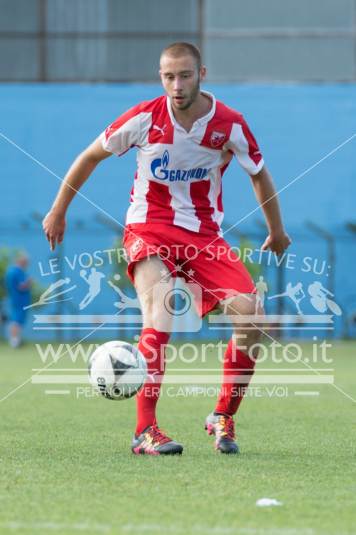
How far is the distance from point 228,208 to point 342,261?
2487 millimetres

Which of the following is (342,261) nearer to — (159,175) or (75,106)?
(75,106)

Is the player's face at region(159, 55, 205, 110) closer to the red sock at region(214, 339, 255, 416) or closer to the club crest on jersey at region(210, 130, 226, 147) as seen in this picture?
the club crest on jersey at region(210, 130, 226, 147)

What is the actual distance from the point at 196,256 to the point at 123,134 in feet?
2.63

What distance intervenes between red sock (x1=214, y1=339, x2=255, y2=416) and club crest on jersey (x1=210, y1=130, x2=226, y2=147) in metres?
1.15

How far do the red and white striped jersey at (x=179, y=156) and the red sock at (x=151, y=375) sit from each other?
0.66 m

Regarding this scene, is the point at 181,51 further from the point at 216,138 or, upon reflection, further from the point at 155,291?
the point at 155,291

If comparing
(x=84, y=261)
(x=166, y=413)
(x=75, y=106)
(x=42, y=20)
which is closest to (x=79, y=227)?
(x=84, y=261)

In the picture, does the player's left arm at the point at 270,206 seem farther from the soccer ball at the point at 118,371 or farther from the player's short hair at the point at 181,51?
the soccer ball at the point at 118,371

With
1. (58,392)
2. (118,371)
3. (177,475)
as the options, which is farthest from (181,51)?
(58,392)

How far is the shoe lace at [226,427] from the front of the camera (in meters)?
6.50

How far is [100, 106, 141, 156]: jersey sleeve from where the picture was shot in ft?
21.1

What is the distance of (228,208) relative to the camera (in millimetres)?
22891

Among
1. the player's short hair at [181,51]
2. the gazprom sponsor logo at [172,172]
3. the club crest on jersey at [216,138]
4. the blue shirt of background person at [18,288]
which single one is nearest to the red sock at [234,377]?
the gazprom sponsor logo at [172,172]

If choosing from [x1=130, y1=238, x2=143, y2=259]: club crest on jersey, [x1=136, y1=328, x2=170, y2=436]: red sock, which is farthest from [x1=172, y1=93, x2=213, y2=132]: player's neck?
[x1=136, y1=328, x2=170, y2=436]: red sock
